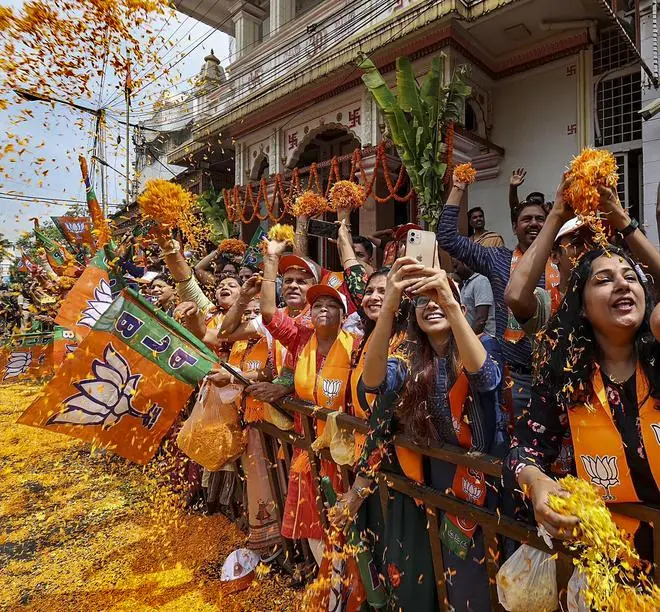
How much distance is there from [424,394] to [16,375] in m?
11.1

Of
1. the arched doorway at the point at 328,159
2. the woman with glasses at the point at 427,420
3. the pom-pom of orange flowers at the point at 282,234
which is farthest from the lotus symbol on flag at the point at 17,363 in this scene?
the woman with glasses at the point at 427,420

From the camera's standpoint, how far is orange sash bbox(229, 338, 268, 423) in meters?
2.79

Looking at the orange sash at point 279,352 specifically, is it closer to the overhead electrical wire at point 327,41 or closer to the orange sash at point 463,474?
the orange sash at point 463,474

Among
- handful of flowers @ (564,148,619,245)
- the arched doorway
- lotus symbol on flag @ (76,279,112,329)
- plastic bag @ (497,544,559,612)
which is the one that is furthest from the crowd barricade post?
the arched doorway

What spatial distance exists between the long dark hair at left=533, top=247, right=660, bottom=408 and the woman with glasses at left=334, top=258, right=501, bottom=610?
0.75 ft

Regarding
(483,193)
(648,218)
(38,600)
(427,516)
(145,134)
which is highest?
(145,134)

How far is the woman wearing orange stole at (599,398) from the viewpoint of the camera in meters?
1.24

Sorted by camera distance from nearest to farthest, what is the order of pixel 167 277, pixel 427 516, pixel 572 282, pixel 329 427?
pixel 572 282 → pixel 427 516 → pixel 329 427 → pixel 167 277

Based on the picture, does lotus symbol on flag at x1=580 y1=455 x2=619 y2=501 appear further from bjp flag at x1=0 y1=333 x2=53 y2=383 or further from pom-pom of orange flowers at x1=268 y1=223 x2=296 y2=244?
bjp flag at x1=0 y1=333 x2=53 y2=383

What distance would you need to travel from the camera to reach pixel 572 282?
4.66ft

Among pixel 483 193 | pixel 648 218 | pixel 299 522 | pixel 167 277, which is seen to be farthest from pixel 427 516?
pixel 483 193

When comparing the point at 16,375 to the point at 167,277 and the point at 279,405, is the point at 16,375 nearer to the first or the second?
the point at 167,277

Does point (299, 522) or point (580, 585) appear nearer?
point (580, 585)

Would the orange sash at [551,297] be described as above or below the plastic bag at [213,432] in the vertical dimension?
above
